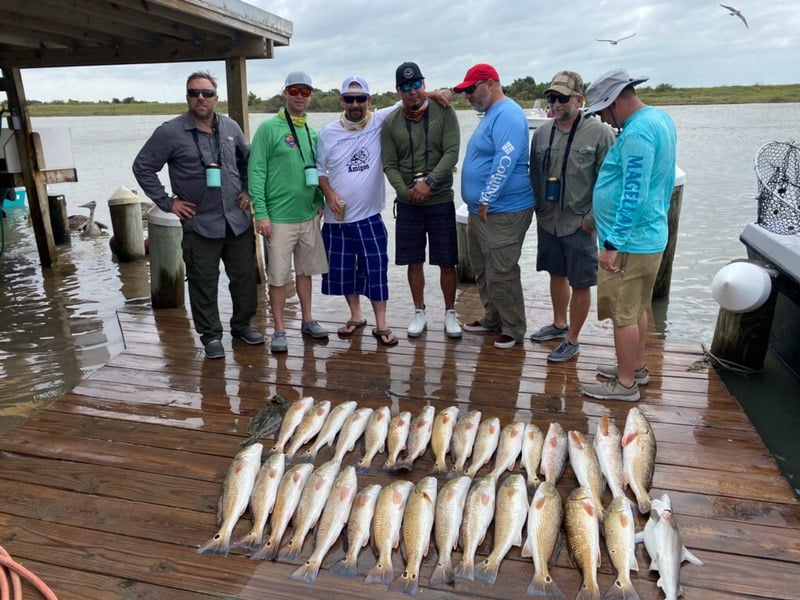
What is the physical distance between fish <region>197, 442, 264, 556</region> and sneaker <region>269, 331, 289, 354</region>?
1552 millimetres

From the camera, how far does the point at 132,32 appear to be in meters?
6.28

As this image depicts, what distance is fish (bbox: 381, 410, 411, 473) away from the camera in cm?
309

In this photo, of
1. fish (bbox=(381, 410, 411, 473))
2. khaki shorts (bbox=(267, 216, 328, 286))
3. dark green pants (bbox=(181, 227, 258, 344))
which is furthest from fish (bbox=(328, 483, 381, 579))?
dark green pants (bbox=(181, 227, 258, 344))

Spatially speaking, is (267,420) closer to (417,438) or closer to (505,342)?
(417,438)

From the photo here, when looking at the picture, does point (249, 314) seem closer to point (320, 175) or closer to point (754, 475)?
point (320, 175)

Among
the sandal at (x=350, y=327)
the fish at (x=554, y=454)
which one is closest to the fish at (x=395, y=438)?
the fish at (x=554, y=454)

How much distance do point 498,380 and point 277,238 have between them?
2001 millimetres

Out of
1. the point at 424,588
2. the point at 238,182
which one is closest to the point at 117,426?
the point at 238,182

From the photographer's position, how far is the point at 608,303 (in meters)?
3.62

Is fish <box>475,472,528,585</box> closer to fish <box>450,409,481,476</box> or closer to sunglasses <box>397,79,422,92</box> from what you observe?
fish <box>450,409,481,476</box>

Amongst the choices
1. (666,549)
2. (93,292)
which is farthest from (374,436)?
(93,292)

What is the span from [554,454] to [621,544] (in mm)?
702

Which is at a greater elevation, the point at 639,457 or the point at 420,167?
the point at 420,167

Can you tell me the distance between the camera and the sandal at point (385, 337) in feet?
15.8
